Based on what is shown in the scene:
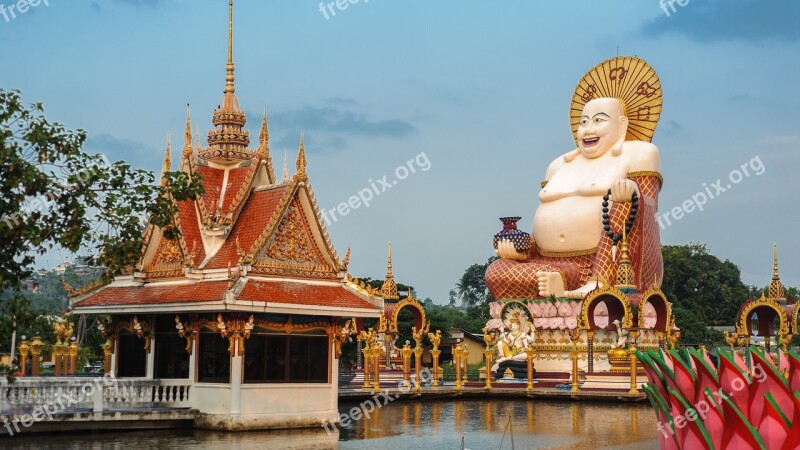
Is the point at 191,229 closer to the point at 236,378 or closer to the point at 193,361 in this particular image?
the point at 193,361

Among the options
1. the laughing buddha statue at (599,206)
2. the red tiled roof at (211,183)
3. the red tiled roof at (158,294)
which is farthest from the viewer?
the laughing buddha statue at (599,206)

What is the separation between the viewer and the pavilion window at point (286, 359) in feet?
60.0

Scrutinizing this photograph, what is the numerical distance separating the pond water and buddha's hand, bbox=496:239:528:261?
1548cm

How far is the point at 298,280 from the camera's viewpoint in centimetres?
1916

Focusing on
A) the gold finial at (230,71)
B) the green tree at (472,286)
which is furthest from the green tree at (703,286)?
the gold finial at (230,71)

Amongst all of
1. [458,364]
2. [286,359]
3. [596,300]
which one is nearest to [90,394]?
[286,359]

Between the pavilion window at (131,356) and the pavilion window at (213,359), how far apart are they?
1.89 m

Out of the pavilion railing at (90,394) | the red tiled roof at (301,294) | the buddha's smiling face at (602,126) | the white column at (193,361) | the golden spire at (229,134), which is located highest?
the buddha's smiling face at (602,126)

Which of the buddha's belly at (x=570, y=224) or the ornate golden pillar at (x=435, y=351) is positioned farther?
the buddha's belly at (x=570, y=224)

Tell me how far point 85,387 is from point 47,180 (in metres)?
8.27

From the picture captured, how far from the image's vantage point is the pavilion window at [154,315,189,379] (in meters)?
19.1

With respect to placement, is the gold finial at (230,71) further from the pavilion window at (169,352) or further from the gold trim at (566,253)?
the gold trim at (566,253)

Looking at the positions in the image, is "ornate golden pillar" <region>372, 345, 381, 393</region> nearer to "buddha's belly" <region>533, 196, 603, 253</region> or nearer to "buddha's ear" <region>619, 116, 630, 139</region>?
"buddha's belly" <region>533, 196, 603, 253</region>

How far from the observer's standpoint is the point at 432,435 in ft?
60.5
